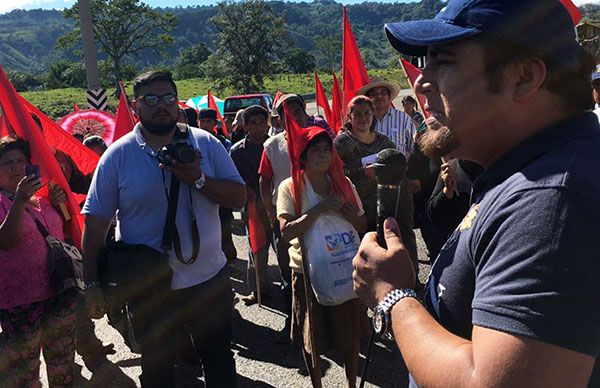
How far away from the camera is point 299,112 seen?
527cm

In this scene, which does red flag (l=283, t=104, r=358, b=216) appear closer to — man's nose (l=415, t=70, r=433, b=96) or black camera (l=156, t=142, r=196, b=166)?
black camera (l=156, t=142, r=196, b=166)

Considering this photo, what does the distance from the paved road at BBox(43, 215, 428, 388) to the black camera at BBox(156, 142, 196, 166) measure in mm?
1922

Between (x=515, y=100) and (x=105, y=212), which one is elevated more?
(x=515, y=100)

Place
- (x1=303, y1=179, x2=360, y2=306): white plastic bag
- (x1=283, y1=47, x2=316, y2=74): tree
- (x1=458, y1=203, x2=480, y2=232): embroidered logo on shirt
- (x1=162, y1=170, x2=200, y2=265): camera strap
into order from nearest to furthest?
1. (x1=458, y1=203, x2=480, y2=232): embroidered logo on shirt
2. (x1=162, y1=170, x2=200, y2=265): camera strap
3. (x1=303, y1=179, x2=360, y2=306): white plastic bag
4. (x1=283, y1=47, x2=316, y2=74): tree

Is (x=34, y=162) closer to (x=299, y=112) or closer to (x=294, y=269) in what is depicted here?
(x=294, y=269)

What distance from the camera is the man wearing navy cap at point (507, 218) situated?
813 mm

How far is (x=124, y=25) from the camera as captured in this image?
5641 centimetres

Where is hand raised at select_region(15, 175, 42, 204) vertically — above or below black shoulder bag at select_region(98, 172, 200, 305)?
above

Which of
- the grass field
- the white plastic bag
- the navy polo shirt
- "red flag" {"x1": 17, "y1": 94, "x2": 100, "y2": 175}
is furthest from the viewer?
the grass field

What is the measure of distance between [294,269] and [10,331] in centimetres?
175

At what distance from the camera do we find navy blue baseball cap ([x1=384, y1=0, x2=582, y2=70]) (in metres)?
0.99

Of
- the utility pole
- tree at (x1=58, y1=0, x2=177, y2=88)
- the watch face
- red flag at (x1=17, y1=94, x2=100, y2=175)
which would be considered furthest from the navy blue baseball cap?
tree at (x1=58, y1=0, x2=177, y2=88)

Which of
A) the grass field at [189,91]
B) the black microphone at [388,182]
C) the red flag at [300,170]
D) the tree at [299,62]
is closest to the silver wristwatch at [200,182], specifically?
the red flag at [300,170]

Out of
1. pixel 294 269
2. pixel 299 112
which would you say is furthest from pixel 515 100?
pixel 299 112
